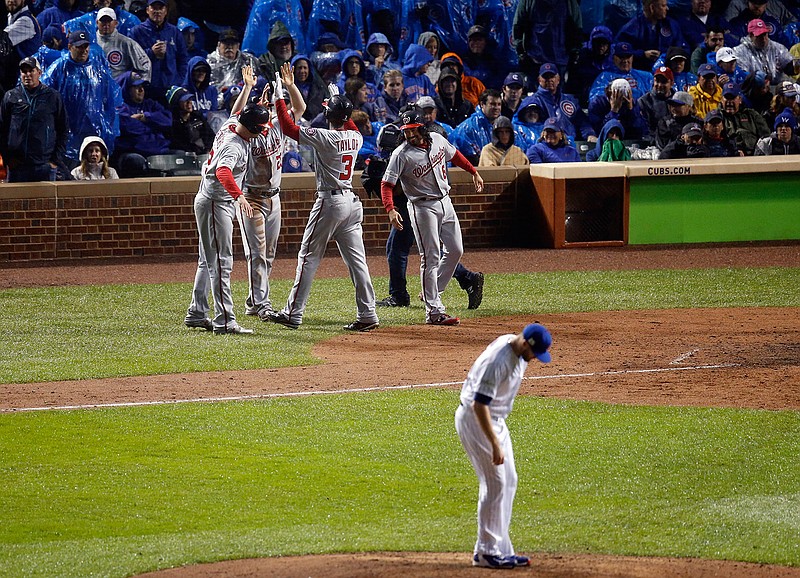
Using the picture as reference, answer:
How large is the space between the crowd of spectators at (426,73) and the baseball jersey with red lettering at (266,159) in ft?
11.0

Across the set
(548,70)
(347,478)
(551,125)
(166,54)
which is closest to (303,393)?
(347,478)

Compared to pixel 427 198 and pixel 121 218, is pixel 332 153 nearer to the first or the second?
pixel 427 198

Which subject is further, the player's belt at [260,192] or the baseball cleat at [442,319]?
the player's belt at [260,192]

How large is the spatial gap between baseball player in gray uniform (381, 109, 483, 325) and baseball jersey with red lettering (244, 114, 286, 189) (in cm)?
114

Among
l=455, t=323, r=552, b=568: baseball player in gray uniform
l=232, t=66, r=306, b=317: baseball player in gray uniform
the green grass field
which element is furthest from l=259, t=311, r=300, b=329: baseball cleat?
l=455, t=323, r=552, b=568: baseball player in gray uniform

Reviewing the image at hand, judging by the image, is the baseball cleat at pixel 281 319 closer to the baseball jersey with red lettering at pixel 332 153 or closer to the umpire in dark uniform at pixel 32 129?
the baseball jersey with red lettering at pixel 332 153

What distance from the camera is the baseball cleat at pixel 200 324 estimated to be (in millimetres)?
11562

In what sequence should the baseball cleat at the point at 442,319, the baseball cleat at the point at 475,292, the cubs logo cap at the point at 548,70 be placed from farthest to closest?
the cubs logo cap at the point at 548,70 < the baseball cleat at the point at 475,292 < the baseball cleat at the point at 442,319

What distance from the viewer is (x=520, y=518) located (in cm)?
645

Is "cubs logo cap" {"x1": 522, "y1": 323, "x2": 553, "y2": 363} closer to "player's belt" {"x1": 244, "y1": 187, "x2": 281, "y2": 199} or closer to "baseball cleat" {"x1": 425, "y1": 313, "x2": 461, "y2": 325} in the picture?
"baseball cleat" {"x1": 425, "y1": 313, "x2": 461, "y2": 325}

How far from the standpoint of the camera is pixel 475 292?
12562 mm

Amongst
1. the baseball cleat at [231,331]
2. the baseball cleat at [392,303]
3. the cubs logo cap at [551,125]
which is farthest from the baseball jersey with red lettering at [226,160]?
the cubs logo cap at [551,125]

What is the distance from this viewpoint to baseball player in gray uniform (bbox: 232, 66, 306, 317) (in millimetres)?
11750

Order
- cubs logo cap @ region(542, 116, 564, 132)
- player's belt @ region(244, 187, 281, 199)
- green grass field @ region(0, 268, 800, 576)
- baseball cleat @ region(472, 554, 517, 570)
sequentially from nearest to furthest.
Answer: baseball cleat @ region(472, 554, 517, 570) < green grass field @ region(0, 268, 800, 576) < player's belt @ region(244, 187, 281, 199) < cubs logo cap @ region(542, 116, 564, 132)
